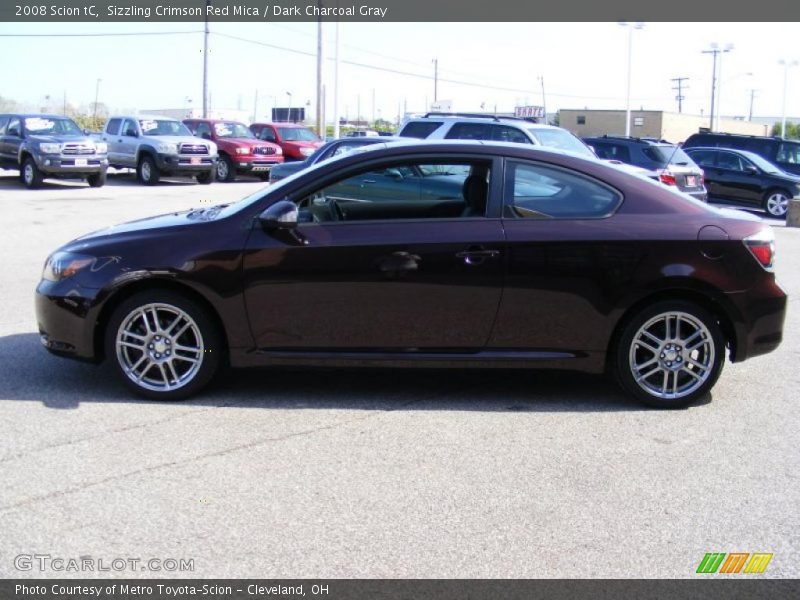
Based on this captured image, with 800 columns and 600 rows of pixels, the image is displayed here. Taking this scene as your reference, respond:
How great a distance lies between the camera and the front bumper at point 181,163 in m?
25.3

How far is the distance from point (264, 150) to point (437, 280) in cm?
2353

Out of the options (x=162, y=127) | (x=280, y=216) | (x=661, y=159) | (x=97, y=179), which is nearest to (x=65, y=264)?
(x=280, y=216)

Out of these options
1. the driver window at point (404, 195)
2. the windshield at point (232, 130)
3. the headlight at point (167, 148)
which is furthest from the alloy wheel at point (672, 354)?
the windshield at point (232, 130)

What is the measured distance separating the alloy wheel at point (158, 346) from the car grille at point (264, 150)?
2300 centimetres

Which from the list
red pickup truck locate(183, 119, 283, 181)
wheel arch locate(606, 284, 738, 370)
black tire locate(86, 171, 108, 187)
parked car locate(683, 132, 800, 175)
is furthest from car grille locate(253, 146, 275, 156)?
wheel arch locate(606, 284, 738, 370)

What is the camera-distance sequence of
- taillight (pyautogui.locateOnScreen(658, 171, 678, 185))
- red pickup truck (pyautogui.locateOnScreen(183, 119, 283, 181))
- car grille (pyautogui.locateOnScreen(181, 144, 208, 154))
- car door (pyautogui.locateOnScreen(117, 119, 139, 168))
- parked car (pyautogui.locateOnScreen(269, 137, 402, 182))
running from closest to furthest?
1. parked car (pyautogui.locateOnScreen(269, 137, 402, 182))
2. taillight (pyautogui.locateOnScreen(658, 171, 678, 185))
3. car grille (pyautogui.locateOnScreen(181, 144, 208, 154))
4. car door (pyautogui.locateOnScreen(117, 119, 139, 168))
5. red pickup truck (pyautogui.locateOnScreen(183, 119, 283, 181))

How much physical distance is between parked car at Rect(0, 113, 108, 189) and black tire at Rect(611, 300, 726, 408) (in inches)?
793

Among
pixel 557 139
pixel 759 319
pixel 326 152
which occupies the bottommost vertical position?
pixel 759 319

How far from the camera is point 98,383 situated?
602 cm

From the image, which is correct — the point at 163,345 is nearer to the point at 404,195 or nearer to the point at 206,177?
the point at 404,195

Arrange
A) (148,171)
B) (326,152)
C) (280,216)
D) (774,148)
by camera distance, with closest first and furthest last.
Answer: (280,216) → (326,152) → (774,148) → (148,171)

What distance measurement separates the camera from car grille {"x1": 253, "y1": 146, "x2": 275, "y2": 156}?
27969 millimetres

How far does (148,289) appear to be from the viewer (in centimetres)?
561

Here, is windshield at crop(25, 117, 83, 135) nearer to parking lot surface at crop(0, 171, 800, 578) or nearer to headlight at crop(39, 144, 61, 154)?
headlight at crop(39, 144, 61, 154)
